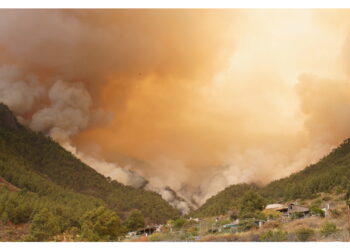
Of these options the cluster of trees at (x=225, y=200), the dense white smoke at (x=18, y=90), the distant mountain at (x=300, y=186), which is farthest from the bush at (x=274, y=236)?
the dense white smoke at (x=18, y=90)

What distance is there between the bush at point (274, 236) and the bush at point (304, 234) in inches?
13.6

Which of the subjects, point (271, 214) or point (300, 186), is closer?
point (271, 214)

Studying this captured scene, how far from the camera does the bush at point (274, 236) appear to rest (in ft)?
40.7

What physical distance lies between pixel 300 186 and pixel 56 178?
10.5 m

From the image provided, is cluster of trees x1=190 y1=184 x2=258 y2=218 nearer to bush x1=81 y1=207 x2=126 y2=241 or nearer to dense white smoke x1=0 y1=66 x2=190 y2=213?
dense white smoke x1=0 y1=66 x2=190 y2=213

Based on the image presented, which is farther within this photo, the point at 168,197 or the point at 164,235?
the point at 168,197

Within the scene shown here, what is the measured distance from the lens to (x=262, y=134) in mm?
17141

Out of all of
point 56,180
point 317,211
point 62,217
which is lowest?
point 317,211

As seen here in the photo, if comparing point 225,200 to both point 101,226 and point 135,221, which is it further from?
point 101,226

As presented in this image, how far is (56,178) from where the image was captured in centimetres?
1992

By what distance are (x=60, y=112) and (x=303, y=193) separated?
10.3 meters

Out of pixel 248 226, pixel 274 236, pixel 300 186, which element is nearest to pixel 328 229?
pixel 274 236
